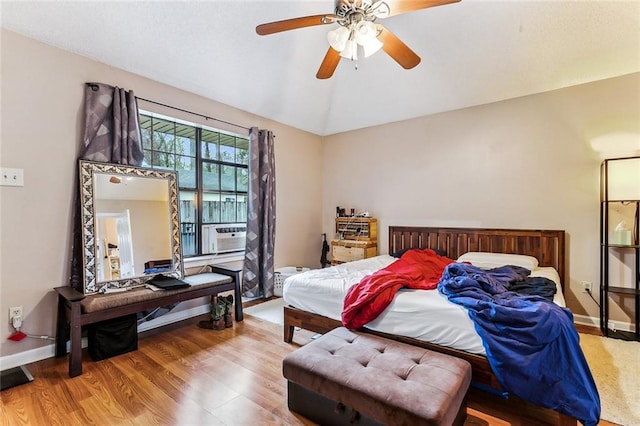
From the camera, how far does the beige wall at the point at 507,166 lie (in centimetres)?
316

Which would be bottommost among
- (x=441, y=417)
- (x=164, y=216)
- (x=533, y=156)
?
(x=441, y=417)

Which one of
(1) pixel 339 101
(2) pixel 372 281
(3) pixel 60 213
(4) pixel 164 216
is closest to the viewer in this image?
(2) pixel 372 281

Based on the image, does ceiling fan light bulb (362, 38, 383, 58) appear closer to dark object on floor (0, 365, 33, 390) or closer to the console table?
the console table

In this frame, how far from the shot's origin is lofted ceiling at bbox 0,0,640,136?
8.15 feet

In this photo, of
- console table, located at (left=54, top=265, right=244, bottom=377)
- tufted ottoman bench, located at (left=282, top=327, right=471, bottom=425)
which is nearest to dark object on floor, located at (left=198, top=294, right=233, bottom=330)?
console table, located at (left=54, top=265, right=244, bottom=377)

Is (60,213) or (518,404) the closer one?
(518,404)

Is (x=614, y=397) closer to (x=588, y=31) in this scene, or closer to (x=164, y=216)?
(x=588, y=31)

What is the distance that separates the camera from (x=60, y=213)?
8.32 feet

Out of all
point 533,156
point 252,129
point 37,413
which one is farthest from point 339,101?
point 37,413

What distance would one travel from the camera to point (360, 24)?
6.28ft

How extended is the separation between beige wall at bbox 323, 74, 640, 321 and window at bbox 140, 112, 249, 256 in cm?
192

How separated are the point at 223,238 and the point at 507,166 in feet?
11.9

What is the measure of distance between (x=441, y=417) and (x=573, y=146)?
11.1ft

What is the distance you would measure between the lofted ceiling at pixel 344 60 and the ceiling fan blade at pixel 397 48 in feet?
3.17
